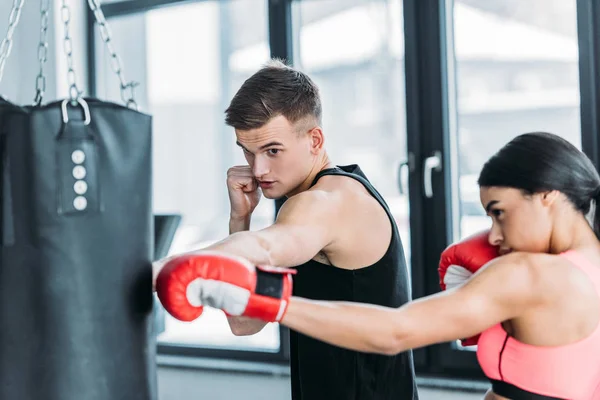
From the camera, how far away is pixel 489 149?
311 cm

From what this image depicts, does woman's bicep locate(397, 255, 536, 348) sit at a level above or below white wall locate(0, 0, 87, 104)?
below

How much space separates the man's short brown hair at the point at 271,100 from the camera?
1706 millimetres

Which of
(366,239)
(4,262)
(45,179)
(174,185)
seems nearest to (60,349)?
(4,262)

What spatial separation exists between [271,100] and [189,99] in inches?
105

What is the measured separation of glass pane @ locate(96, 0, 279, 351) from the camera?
13.6ft

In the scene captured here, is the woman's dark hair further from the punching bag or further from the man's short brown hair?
the punching bag

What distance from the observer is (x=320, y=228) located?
1.52 metres

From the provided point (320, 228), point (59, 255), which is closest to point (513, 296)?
point (320, 228)

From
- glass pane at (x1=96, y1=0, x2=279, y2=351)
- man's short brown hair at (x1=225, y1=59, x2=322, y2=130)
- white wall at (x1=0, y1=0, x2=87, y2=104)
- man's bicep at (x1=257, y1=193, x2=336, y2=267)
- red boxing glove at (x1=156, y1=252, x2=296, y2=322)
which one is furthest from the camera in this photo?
glass pane at (x1=96, y1=0, x2=279, y2=351)

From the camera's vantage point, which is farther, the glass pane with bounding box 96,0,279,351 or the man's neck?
the glass pane with bounding box 96,0,279,351

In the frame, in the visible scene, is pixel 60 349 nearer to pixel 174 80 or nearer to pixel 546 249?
Answer: pixel 546 249

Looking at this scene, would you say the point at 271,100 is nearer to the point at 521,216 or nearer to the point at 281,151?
the point at 281,151

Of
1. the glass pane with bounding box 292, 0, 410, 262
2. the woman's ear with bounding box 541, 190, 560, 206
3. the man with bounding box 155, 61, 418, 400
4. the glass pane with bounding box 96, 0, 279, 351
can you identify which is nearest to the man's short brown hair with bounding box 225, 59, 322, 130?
the man with bounding box 155, 61, 418, 400

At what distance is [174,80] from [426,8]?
184 cm
